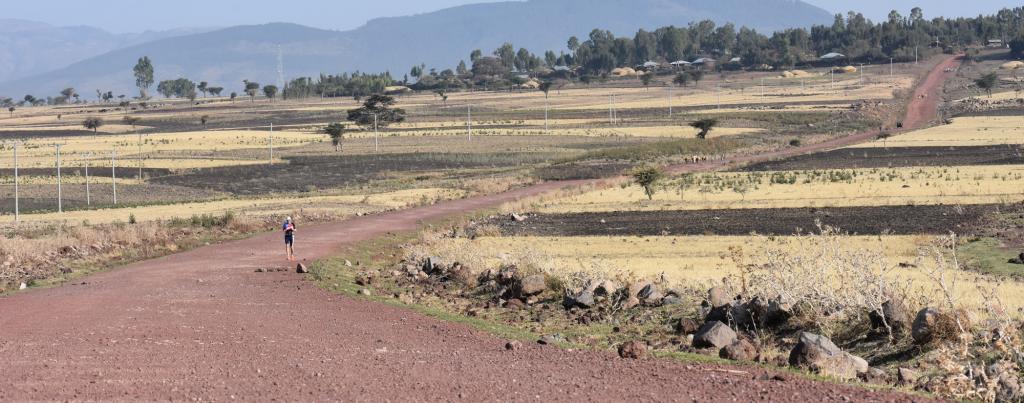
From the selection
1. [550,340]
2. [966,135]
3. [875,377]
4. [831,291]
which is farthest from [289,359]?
[966,135]

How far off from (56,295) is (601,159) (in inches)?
2308

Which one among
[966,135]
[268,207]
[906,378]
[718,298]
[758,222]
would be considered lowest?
[758,222]

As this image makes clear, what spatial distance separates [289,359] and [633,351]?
4.53 m

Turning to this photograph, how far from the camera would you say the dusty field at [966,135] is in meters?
77.9

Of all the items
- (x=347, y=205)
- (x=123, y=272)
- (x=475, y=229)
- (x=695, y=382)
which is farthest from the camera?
(x=347, y=205)

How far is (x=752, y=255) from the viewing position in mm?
30359

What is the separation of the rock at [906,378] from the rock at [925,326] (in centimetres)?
94

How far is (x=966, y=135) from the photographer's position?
8425 cm

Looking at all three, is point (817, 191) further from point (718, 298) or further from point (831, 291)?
point (831, 291)

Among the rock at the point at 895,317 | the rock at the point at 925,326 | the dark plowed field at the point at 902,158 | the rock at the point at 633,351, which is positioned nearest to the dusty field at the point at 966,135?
the dark plowed field at the point at 902,158

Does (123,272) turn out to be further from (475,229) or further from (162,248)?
(475,229)

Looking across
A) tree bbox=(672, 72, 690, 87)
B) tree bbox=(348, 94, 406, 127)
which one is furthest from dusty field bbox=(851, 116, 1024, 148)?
tree bbox=(672, 72, 690, 87)

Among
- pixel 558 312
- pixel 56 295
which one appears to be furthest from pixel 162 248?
pixel 558 312

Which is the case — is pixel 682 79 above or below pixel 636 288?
above
